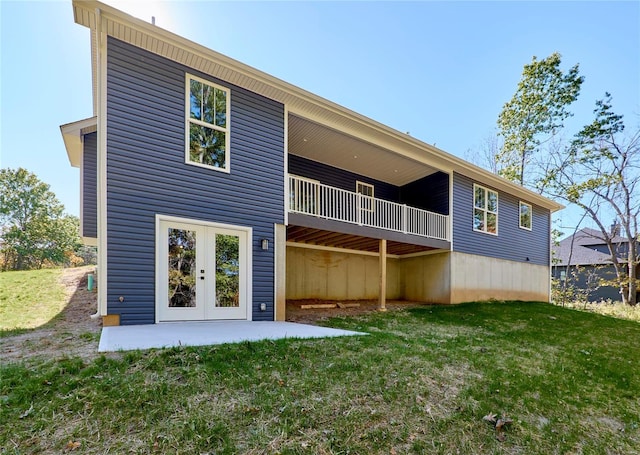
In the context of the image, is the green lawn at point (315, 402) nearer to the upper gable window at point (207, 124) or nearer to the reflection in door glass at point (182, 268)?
the reflection in door glass at point (182, 268)

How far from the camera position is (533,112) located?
19.9 meters

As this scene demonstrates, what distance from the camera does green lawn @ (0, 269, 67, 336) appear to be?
6.53 metres

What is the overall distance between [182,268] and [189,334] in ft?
5.79

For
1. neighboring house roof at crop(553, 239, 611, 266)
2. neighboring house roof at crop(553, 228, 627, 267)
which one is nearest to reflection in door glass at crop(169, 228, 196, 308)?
neighboring house roof at crop(553, 239, 611, 266)

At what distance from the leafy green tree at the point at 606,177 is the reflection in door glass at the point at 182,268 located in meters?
21.7

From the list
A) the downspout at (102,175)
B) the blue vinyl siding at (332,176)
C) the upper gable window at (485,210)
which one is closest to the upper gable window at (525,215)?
the upper gable window at (485,210)

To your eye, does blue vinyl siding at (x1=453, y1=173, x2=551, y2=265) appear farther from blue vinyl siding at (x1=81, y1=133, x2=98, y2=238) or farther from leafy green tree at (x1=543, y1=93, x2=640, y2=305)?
blue vinyl siding at (x1=81, y1=133, x2=98, y2=238)

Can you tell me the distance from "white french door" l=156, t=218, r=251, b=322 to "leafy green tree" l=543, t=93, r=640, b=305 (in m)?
20.9

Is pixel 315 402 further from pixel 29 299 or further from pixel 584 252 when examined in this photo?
pixel 584 252

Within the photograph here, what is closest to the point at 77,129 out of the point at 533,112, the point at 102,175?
A: the point at 102,175

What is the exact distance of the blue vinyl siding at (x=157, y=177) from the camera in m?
5.59

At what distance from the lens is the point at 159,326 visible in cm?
550

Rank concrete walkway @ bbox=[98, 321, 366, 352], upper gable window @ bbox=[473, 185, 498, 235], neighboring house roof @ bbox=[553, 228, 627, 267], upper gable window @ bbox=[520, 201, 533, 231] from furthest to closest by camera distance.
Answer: neighboring house roof @ bbox=[553, 228, 627, 267] < upper gable window @ bbox=[520, 201, 533, 231] < upper gable window @ bbox=[473, 185, 498, 235] < concrete walkway @ bbox=[98, 321, 366, 352]

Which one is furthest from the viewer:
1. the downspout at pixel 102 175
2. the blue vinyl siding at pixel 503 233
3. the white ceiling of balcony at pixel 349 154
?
the blue vinyl siding at pixel 503 233
